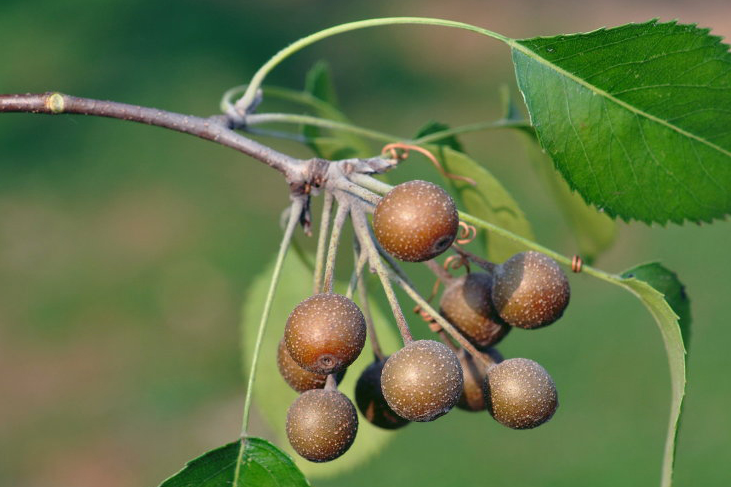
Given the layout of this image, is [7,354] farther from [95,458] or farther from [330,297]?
[330,297]

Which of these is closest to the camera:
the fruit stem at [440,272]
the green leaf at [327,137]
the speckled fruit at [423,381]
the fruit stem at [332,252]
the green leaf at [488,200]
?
the speckled fruit at [423,381]

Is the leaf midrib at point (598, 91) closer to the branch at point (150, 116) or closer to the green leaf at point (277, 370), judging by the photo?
the branch at point (150, 116)

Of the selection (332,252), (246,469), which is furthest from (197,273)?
(332,252)

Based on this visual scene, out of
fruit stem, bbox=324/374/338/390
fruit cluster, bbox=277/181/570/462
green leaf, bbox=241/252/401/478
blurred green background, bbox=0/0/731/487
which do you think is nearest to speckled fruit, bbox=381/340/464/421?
fruit cluster, bbox=277/181/570/462

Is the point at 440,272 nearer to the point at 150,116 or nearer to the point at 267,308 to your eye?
the point at 267,308

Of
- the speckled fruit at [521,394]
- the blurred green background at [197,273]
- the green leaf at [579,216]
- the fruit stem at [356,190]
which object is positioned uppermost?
the blurred green background at [197,273]

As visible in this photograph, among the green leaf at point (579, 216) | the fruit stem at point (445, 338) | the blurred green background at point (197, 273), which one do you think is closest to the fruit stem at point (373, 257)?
the fruit stem at point (445, 338)
